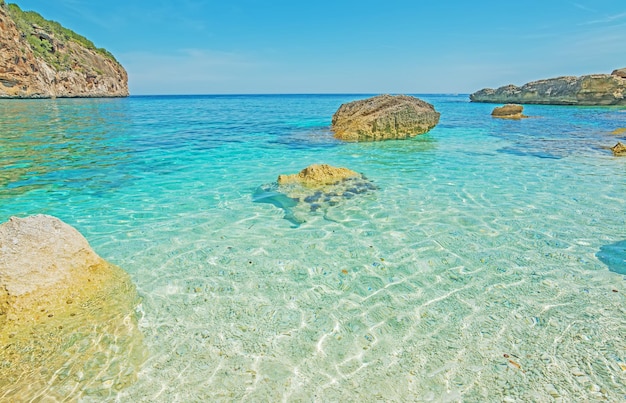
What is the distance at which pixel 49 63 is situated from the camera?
69250 millimetres

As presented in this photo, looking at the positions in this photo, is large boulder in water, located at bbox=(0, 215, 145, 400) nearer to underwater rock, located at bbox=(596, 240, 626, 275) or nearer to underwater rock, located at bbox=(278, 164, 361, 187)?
underwater rock, located at bbox=(278, 164, 361, 187)

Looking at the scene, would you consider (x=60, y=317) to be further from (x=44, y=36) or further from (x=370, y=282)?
(x=44, y=36)

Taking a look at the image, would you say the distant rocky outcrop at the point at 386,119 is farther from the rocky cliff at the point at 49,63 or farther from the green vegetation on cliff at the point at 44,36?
the green vegetation on cliff at the point at 44,36

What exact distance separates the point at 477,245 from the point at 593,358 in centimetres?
235

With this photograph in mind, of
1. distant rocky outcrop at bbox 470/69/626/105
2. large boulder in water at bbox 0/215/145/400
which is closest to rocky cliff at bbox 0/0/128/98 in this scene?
large boulder in water at bbox 0/215/145/400

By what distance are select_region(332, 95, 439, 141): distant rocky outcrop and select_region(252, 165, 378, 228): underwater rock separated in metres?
8.27

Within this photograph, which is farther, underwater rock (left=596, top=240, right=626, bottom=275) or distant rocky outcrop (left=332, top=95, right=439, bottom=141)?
distant rocky outcrop (left=332, top=95, right=439, bottom=141)

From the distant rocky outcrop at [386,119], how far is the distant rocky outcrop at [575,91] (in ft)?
159

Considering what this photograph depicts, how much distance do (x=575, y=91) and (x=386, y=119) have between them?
53.0m

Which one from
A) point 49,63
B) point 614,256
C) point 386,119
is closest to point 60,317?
point 614,256

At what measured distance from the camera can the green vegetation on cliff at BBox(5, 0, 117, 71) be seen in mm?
67812

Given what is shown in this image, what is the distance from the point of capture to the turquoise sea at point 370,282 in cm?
289

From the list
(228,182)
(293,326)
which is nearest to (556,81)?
(228,182)

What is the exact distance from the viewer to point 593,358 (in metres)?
3.02
